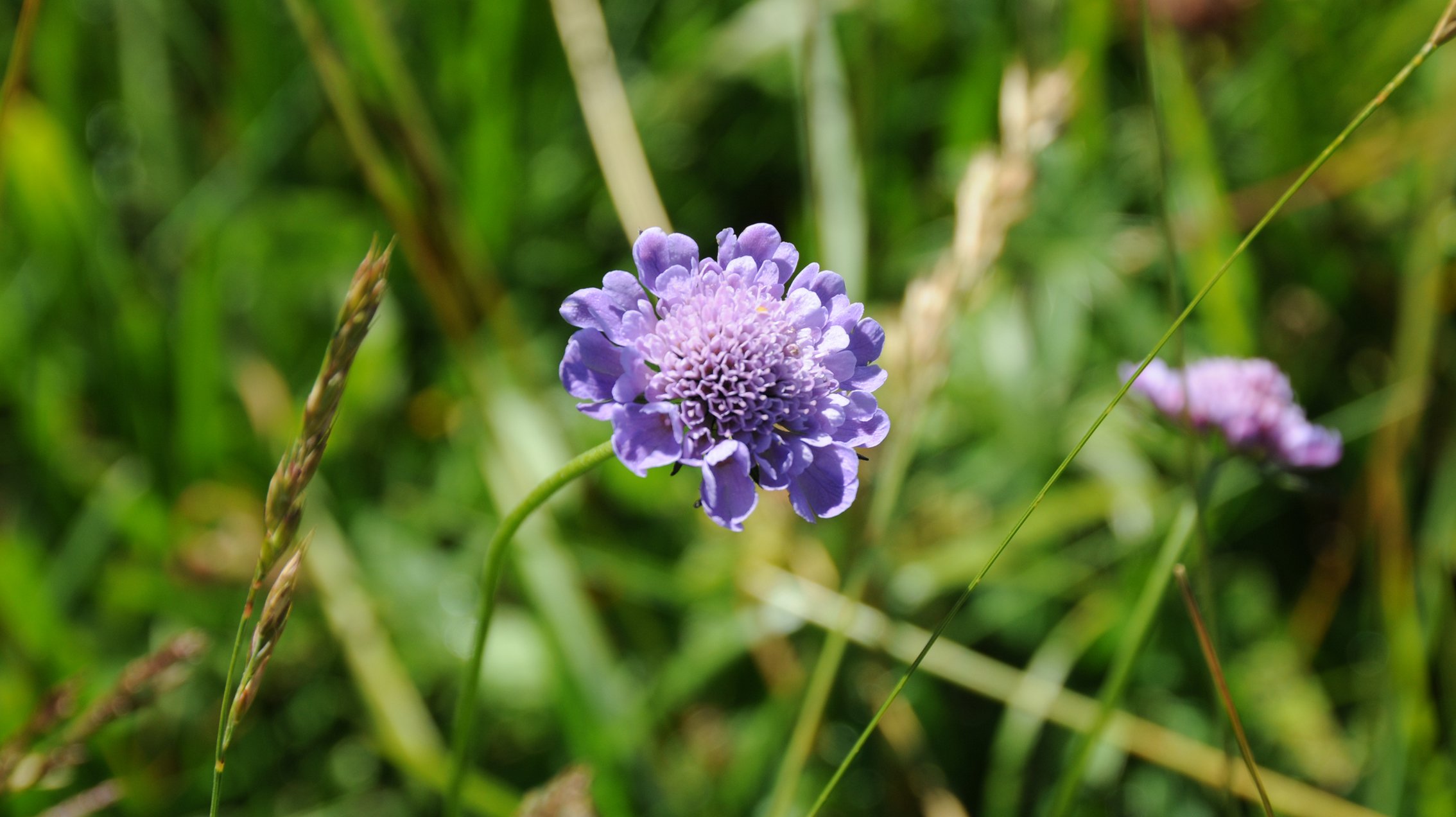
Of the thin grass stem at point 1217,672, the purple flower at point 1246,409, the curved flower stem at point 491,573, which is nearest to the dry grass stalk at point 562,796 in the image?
the curved flower stem at point 491,573

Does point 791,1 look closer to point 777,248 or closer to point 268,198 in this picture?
point 268,198

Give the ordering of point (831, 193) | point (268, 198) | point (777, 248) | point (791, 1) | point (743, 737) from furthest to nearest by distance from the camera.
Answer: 1. point (791, 1)
2. point (268, 198)
3. point (831, 193)
4. point (743, 737)
5. point (777, 248)

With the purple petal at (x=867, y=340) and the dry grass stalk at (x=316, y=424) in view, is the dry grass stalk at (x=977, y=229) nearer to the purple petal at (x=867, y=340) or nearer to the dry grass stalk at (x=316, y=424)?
the purple petal at (x=867, y=340)

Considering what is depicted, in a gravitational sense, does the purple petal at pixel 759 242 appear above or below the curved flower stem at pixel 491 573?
above

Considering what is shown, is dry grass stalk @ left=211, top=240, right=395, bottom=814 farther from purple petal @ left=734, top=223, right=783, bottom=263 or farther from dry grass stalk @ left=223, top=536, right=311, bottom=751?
purple petal @ left=734, top=223, right=783, bottom=263

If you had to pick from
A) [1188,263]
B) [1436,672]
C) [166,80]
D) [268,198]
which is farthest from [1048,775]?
[166,80]

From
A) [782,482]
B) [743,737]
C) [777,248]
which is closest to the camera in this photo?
[782,482]

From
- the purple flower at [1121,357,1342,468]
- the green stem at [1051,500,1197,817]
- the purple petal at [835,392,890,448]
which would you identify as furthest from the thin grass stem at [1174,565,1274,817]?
the purple petal at [835,392,890,448]
